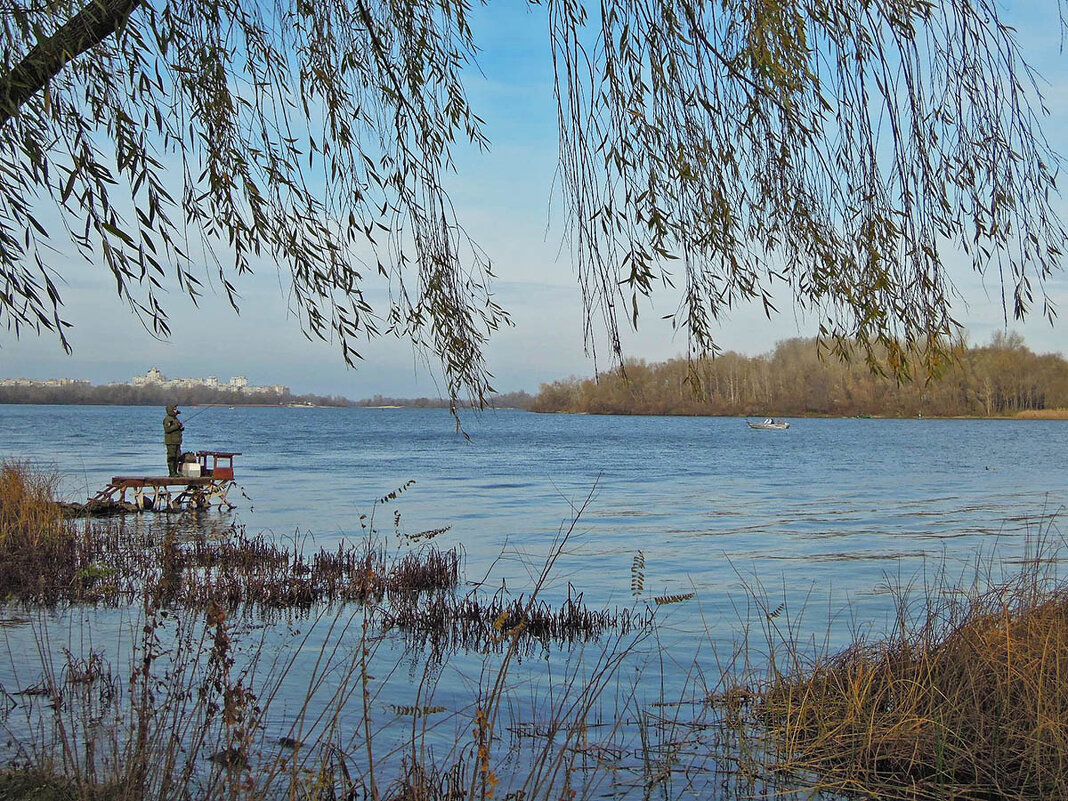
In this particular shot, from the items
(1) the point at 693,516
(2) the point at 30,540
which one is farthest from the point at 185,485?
(1) the point at 693,516

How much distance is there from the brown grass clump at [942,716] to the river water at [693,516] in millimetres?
604

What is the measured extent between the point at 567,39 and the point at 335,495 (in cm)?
2573

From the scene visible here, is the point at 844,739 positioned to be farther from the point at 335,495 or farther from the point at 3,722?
the point at 335,495

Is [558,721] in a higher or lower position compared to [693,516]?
higher

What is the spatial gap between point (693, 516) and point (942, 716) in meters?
17.9

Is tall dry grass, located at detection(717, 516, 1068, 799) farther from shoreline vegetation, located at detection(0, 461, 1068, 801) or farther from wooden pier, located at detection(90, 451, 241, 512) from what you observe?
wooden pier, located at detection(90, 451, 241, 512)

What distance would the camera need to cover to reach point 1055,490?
30.5 metres

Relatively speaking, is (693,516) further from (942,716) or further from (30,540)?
(942,716)

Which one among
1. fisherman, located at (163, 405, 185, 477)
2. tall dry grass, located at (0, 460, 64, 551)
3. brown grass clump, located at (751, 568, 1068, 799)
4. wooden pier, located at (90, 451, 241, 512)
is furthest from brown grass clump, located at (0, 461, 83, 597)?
brown grass clump, located at (751, 568, 1068, 799)

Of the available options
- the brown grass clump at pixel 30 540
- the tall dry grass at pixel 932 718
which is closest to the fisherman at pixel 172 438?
the brown grass clump at pixel 30 540

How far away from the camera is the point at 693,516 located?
76.2 feet

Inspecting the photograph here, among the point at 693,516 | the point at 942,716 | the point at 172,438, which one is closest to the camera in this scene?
the point at 942,716

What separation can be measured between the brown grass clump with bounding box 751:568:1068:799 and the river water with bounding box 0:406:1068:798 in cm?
60

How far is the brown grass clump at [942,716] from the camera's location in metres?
5.11
